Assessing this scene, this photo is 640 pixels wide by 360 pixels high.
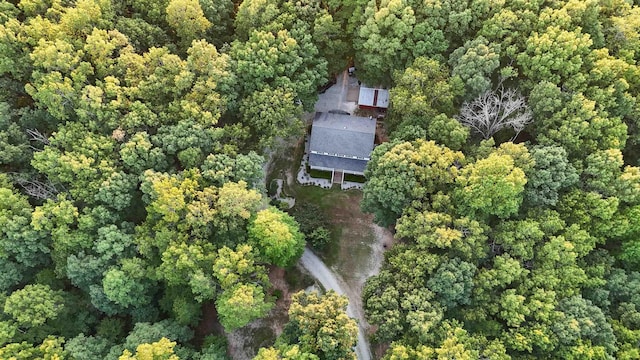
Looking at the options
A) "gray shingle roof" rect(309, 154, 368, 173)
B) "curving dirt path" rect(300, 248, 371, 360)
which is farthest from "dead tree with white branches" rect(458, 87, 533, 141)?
"curving dirt path" rect(300, 248, 371, 360)

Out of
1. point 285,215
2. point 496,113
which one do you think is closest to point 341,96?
point 285,215

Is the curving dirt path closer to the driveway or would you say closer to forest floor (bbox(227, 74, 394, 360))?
forest floor (bbox(227, 74, 394, 360))

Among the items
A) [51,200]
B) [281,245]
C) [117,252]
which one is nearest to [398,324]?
[281,245]

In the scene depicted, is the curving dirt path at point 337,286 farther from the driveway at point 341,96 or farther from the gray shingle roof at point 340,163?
the driveway at point 341,96

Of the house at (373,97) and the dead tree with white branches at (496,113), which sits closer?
the dead tree with white branches at (496,113)

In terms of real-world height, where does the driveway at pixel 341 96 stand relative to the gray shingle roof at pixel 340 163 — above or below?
above

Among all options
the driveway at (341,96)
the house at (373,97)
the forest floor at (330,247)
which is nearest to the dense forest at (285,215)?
the forest floor at (330,247)
